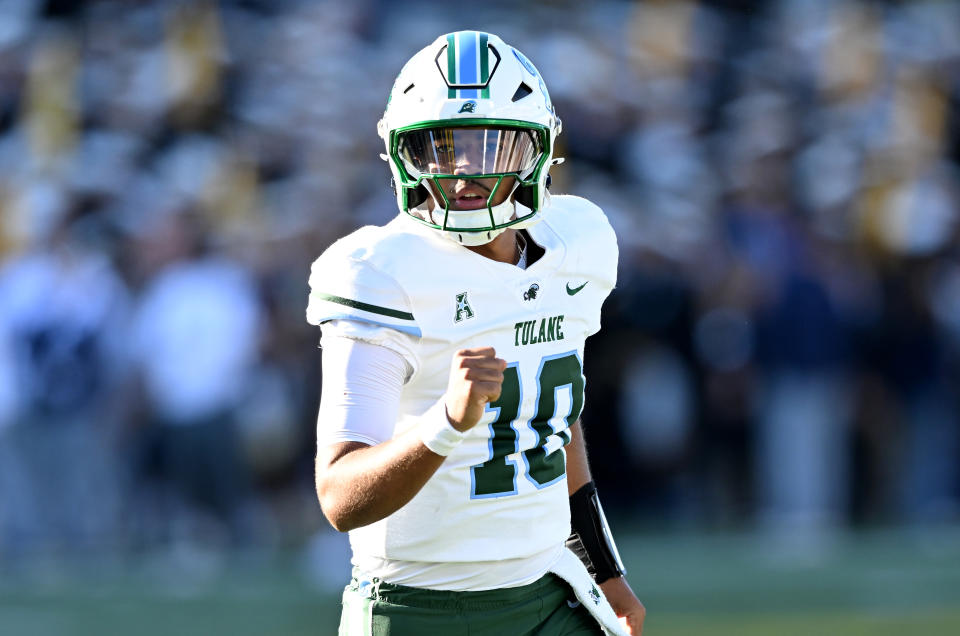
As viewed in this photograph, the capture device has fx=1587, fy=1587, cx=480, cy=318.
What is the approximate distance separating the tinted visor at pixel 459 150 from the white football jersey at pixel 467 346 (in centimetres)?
12

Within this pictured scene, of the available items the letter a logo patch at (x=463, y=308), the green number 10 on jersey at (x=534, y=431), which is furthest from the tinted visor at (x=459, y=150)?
the green number 10 on jersey at (x=534, y=431)

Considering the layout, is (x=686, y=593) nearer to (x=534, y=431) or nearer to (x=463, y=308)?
(x=534, y=431)

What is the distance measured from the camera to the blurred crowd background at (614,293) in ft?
27.8

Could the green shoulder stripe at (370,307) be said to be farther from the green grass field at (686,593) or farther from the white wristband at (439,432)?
the green grass field at (686,593)

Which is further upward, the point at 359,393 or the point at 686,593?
the point at 686,593

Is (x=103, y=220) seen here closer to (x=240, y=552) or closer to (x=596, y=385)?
(x=240, y=552)

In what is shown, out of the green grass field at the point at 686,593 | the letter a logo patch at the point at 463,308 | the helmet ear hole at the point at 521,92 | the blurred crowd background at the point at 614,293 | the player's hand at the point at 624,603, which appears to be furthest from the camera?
the blurred crowd background at the point at 614,293

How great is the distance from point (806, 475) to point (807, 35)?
326 centimetres

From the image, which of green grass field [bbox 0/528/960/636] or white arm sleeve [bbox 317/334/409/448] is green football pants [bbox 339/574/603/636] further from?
green grass field [bbox 0/528/960/636]

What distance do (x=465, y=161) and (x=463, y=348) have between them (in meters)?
0.35

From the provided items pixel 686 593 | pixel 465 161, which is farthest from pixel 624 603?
pixel 686 593

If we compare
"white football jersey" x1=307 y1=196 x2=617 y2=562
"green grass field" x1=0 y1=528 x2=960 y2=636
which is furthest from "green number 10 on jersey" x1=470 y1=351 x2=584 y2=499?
"green grass field" x1=0 y1=528 x2=960 y2=636

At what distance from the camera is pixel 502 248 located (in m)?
3.05

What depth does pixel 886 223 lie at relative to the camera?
884 centimetres
